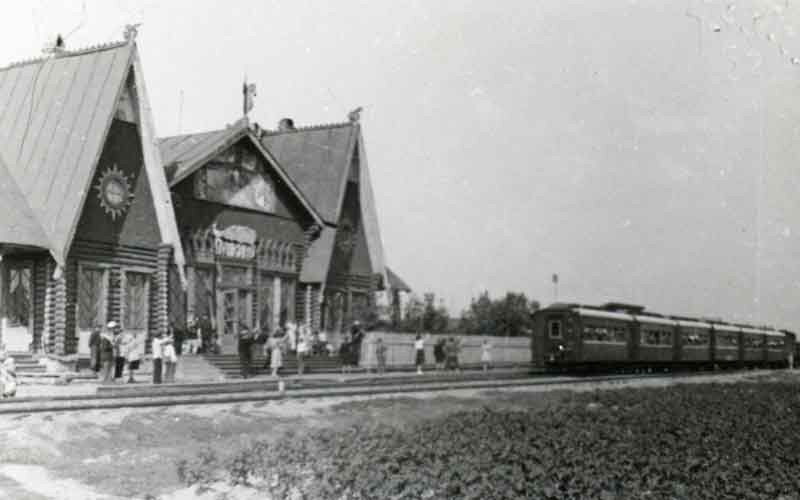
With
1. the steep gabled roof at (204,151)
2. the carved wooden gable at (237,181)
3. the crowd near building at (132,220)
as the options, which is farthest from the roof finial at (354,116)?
the carved wooden gable at (237,181)

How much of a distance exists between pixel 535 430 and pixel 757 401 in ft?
31.4

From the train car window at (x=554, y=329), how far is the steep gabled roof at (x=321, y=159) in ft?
30.0

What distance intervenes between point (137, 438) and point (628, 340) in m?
28.2

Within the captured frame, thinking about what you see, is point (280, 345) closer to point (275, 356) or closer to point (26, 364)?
point (275, 356)

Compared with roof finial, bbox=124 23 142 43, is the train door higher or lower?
lower

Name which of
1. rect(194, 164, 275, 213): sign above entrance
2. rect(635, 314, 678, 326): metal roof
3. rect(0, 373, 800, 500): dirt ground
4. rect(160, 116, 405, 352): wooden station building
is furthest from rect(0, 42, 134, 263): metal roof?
rect(635, 314, 678, 326): metal roof

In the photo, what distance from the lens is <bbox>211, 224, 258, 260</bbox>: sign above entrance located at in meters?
31.6

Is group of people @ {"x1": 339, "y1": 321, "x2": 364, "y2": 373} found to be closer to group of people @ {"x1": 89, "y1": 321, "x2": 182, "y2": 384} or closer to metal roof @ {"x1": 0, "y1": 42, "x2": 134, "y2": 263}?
group of people @ {"x1": 89, "y1": 321, "x2": 182, "y2": 384}

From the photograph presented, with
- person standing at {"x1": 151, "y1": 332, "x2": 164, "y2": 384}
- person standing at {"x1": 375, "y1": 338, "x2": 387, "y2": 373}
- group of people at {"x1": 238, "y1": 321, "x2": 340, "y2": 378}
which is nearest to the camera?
person standing at {"x1": 151, "y1": 332, "x2": 164, "y2": 384}

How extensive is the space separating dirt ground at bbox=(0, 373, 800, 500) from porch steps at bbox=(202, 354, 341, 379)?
1024cm

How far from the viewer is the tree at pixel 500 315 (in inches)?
1980

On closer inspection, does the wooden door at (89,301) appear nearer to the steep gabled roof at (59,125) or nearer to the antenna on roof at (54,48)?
the steep gabled roof at (59,125)

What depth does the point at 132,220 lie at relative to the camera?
1088 inches

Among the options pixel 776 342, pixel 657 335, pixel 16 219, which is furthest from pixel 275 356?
pixel 776 342
